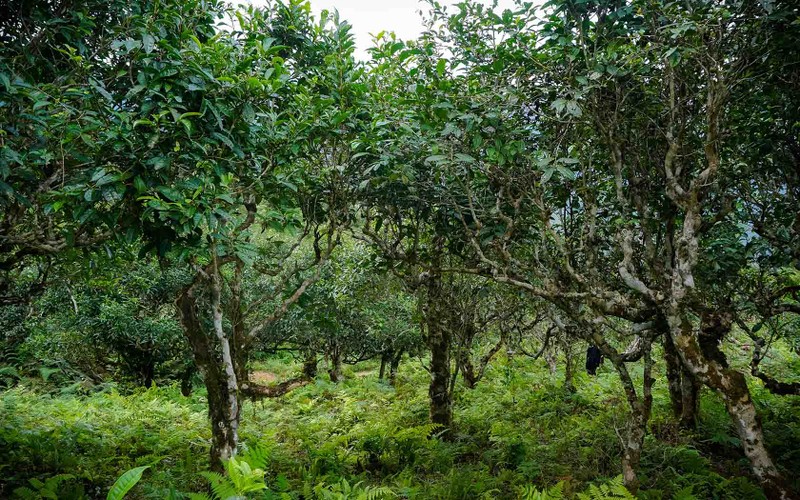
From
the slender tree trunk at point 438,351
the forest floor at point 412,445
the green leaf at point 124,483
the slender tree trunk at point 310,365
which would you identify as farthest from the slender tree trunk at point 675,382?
the slender tree trunk at point 310,365

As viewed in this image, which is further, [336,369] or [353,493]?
[336,369]

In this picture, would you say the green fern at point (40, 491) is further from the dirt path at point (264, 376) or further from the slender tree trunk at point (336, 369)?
the dirt path at point (264, 376)

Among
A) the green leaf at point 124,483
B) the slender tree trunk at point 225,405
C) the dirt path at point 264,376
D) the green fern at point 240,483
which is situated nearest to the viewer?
the green leaf at point 124,483

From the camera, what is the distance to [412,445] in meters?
8.20

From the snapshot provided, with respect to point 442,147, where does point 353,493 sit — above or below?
below

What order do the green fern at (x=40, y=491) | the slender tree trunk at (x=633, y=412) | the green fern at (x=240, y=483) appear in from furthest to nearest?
1. the green fern at (x=40, y=491)
2. the slender tree trunk at (x=633, y=412)
3. the green fern at (x=240, y=483)

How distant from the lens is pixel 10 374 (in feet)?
51.5

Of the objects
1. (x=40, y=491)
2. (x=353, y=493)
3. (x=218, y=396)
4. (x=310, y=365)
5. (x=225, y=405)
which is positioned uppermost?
(x=218, y=396)

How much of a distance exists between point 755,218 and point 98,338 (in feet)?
53.1

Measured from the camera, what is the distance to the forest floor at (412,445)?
6500 mm

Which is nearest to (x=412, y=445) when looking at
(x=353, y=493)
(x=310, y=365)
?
(x=353, y=493)

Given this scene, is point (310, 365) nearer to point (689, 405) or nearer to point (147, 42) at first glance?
point (689, 405)

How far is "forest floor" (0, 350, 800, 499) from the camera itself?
21.3ft

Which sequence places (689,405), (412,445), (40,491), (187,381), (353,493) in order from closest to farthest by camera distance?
(40,491) < (353,493) < (412,445) < (689,405) < (187,381)
